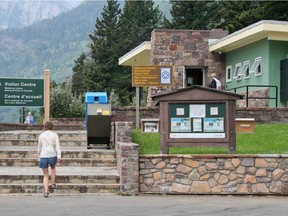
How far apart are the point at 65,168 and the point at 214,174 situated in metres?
3.98

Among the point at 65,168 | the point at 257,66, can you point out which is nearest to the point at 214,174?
the point at 65,168

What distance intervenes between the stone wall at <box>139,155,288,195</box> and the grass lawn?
0.78 meters

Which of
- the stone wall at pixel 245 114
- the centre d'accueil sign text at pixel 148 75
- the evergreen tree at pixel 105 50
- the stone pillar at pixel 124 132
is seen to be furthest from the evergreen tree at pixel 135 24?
the stone pillar at pixel 124 132

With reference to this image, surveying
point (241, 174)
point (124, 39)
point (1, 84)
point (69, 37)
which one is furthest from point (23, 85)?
point (69, 37)

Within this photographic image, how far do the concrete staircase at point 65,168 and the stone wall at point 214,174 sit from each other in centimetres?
93

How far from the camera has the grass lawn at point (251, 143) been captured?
14.6 m

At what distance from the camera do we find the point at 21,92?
20562mm

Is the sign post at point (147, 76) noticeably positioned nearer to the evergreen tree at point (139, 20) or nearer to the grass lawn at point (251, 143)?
the grass lawn at point (251, 143)

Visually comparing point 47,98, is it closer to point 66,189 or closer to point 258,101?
point 66,189

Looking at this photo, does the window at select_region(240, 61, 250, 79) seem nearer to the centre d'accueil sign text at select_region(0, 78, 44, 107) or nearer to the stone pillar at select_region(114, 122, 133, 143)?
the centre d'accueil sign text at select_region(0, 78, 44, 107)

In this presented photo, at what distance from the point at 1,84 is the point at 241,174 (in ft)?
33.7

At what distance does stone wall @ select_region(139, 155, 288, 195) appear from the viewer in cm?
1338

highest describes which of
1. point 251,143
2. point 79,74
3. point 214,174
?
point 79,74

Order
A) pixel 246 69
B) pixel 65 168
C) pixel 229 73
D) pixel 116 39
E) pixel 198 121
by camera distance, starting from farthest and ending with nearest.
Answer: pixel 116 39 → pixel 229 73 → pixel 246 69 → pixel 65 168 → pixel 198 121
